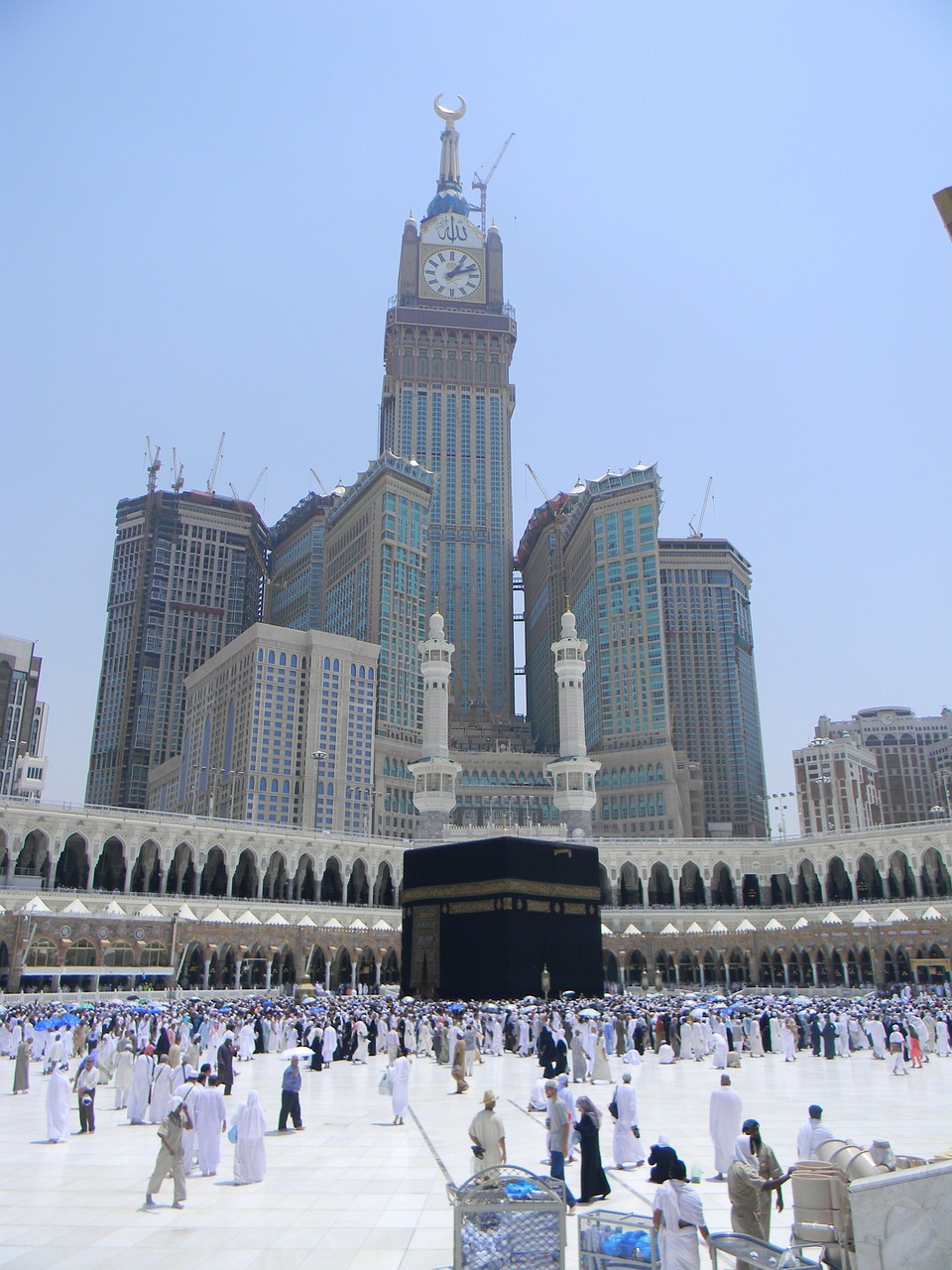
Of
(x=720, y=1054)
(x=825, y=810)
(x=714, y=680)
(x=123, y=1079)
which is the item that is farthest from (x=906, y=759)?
(x=123, y=1079)

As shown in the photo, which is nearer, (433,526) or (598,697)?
(598,697)

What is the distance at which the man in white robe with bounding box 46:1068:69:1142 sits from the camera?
1085 cm

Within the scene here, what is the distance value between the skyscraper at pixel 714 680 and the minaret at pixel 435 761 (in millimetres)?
47199

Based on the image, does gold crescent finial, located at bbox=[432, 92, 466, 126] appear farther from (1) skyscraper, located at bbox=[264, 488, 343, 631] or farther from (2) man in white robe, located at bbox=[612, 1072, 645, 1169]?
(2) man in white robe, located at bbox=[612, 1072, 645, 1169]

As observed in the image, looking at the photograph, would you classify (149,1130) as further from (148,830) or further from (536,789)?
(536,789)

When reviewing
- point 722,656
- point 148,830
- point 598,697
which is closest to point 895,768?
point 722,656

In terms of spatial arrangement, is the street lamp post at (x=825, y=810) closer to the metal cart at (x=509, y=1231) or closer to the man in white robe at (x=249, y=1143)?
the man in white robe at (x=249, y=1143)

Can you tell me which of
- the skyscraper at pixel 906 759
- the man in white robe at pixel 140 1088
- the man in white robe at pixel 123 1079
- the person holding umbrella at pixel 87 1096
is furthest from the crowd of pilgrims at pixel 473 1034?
the skyscraper at pixel 906 759

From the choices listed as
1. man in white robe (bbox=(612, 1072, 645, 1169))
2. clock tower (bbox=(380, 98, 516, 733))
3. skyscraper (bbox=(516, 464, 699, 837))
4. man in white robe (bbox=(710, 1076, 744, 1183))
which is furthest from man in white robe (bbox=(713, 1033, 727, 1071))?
clock tower (bbox=(380, 98, 516, 733))

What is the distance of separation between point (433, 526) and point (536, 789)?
30726 mm

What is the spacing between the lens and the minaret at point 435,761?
55.4 metres

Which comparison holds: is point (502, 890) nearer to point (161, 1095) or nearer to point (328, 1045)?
point (328, 1045)

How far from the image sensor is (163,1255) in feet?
21.8

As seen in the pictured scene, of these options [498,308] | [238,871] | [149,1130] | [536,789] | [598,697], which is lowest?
[149,1130]
